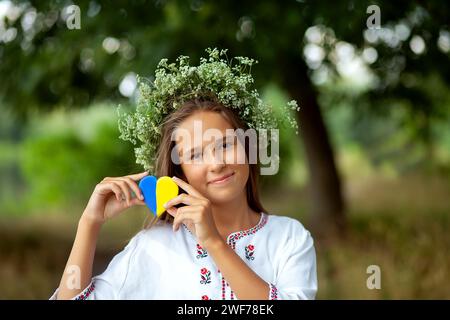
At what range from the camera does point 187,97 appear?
2.09 metres

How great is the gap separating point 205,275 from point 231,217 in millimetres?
235

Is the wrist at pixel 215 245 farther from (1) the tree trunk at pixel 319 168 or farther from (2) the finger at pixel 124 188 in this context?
(1) the tree trunk at pixel 319 168

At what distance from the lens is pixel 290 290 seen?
1.87m

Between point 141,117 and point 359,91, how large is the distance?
20.7ft

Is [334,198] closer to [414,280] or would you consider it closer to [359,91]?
[359,91]

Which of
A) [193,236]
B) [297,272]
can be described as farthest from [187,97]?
[297,272]

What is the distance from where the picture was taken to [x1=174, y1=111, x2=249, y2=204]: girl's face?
1.93m

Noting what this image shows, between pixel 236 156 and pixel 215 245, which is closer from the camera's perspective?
pixel 215 245

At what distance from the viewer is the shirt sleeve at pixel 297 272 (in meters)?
1.85

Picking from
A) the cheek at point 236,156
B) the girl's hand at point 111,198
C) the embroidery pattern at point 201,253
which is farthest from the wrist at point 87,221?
the cheek at point 236,156

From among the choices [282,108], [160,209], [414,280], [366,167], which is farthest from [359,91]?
[366,167]

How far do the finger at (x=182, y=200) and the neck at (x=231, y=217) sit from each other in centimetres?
27

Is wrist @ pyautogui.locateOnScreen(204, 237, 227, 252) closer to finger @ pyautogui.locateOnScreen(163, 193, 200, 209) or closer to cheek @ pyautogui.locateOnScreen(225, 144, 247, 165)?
finger @ pyautogui.locateOnScreen(163, 193, 200, 209)

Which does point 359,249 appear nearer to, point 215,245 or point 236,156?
point 236,156
